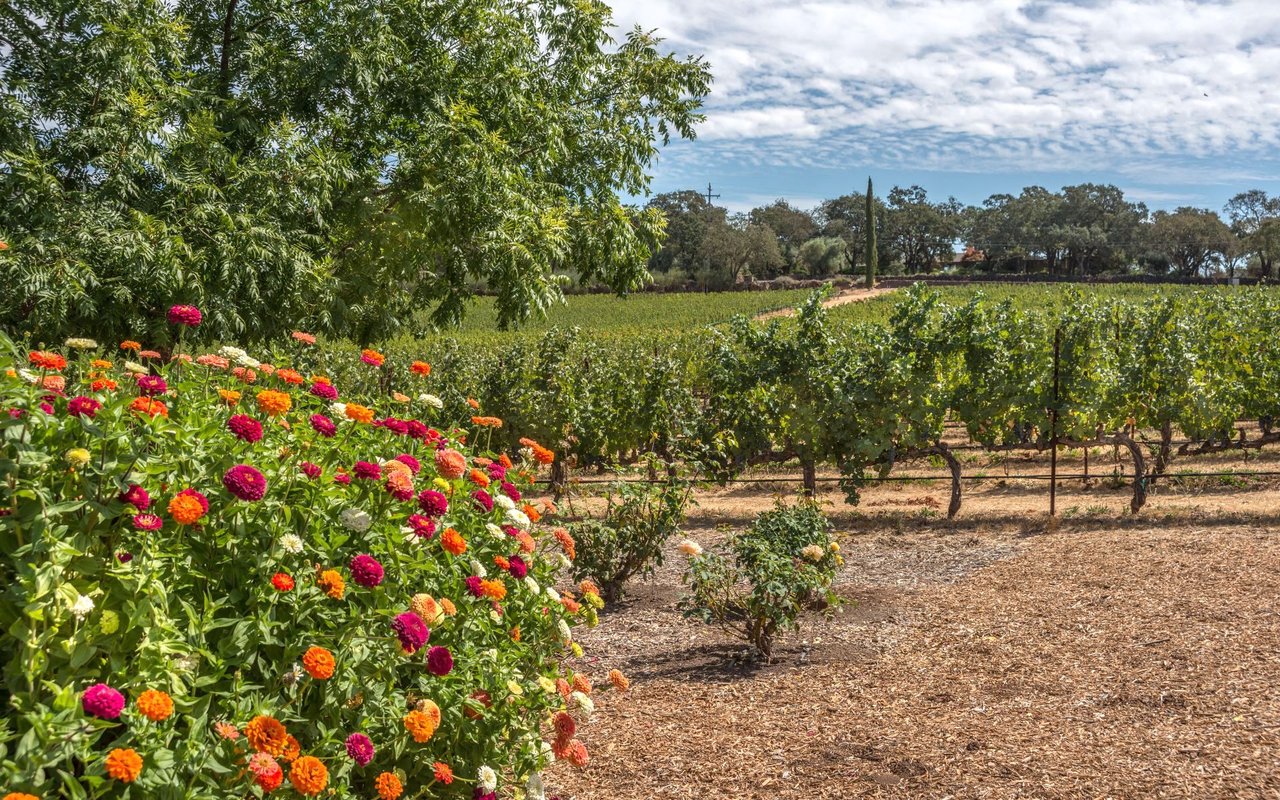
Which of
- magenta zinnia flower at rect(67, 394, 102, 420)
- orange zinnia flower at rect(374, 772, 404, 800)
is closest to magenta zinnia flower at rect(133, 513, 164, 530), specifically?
magenta zinnia flower at rect(67, 394, 102, 420)

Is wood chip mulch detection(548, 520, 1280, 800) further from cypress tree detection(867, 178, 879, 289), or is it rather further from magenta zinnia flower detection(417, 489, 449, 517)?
cypress tree detection(867, 178, 879, 289)

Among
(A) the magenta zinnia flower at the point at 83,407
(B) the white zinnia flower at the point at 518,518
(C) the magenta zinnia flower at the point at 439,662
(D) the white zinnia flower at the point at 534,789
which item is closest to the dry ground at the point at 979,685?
(D) the white zinnia flower at the point at 534,789

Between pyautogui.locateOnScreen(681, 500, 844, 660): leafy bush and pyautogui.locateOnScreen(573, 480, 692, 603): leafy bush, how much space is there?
107 cm

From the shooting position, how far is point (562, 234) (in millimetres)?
9195

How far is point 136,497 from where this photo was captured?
7.10ft

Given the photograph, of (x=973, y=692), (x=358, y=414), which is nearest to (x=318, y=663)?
(x=358, y=414)

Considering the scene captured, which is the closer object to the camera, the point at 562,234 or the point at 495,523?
the point at 495,523

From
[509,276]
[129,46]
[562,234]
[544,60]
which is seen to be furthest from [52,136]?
[544,60]

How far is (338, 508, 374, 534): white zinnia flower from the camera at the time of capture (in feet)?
8.31

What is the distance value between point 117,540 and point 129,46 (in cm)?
627

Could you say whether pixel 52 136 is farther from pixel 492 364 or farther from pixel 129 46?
pixel 492 364

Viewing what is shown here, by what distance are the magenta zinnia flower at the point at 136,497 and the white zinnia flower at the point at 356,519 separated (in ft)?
1.64

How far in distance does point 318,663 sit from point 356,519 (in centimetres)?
47

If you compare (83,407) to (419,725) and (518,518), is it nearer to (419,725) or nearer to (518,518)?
(419,725)
